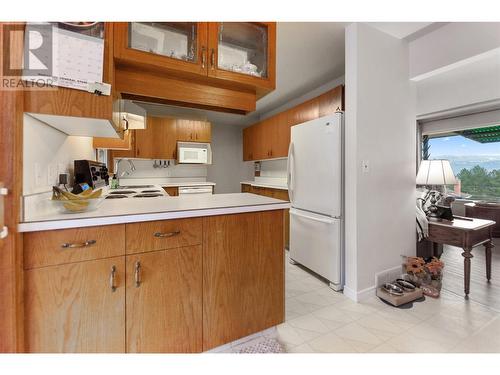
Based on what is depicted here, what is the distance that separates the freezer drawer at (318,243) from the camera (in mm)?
2213

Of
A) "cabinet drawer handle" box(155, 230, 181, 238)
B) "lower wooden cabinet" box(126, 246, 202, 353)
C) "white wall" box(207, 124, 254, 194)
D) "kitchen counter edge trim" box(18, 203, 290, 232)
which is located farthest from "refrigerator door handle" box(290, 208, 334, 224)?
"white wall" box(207, 124, 254, 194)

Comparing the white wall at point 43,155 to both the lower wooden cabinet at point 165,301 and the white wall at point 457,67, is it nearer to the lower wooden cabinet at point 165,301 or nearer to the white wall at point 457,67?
the lower wooden cabinet at point 165,301

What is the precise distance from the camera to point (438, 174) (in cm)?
253

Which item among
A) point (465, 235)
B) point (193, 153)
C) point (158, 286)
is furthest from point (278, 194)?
point (158, 286)

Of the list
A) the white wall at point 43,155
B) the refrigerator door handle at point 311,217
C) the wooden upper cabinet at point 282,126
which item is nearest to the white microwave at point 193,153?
the wooden upper cabinet at point 282,126

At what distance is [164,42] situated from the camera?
150 centimetres

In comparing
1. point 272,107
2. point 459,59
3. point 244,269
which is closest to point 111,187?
point 244,269

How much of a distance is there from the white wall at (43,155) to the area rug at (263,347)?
148cm

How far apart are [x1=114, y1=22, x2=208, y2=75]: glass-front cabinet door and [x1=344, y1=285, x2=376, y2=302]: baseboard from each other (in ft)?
7.20

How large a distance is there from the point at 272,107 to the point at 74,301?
4.49 meters

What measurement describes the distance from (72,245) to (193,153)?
3.49 metres

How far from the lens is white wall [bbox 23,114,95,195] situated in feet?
3.52

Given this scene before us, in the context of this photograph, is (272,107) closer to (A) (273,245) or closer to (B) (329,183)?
(B) (329,183)

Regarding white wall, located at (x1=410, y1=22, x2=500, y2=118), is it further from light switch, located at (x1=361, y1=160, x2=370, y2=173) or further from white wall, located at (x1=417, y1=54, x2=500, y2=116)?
light switch, located at (x1=361, y1=160, x2=370, y2=173)
